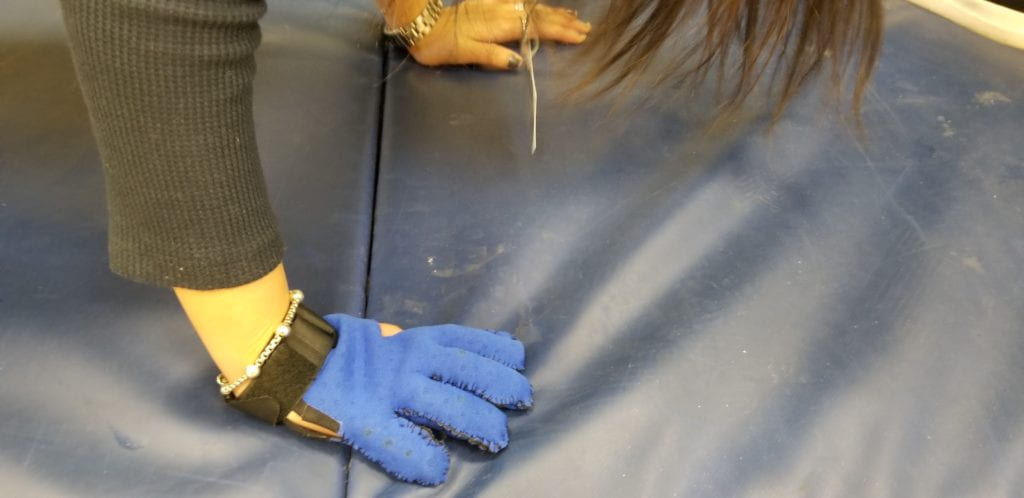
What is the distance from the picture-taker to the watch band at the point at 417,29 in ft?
3.43

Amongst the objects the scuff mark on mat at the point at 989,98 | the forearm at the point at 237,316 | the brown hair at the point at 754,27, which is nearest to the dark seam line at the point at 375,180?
the forearm at the point at 237,316

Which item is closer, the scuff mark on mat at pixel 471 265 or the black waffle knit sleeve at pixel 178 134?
the black waffle knit sleeve at pixel 178 134

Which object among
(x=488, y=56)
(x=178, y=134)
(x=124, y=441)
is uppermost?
(x=178, y=134)

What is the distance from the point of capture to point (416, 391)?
65 centimetres

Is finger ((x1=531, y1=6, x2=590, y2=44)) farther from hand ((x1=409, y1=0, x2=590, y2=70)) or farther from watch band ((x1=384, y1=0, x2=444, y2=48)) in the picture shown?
watch band ((x1=384, y1=0, x2=444, y2=48))

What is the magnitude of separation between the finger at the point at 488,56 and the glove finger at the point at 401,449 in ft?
1.68

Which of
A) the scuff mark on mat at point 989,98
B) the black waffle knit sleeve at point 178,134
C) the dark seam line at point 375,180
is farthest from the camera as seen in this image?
the scuff mark on mat at point 989,98

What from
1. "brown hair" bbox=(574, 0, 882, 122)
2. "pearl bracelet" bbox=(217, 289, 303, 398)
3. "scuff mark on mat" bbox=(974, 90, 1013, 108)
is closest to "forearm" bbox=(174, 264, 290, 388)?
"pearl bracelet" bbox=(217, 289, 303, 398)

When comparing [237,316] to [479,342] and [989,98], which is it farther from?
[989,98]

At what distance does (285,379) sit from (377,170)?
30 centimetres

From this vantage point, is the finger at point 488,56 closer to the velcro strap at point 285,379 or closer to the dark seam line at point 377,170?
the dark seam line at point 377,170

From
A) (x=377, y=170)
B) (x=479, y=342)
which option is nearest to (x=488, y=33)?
(x=377, y=170)

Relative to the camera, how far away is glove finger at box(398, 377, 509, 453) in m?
0.64

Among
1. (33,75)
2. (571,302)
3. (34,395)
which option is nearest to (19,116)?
(33,75)
